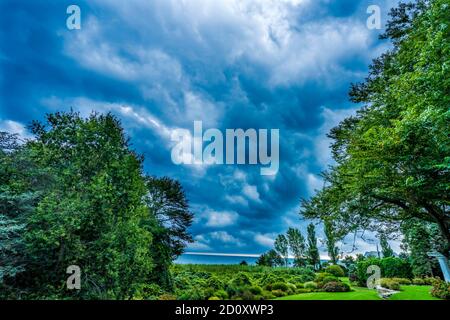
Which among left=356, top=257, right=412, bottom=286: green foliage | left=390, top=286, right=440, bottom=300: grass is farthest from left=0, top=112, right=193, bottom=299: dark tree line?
left=356, top=257, right=412, bottom=286: green foliage

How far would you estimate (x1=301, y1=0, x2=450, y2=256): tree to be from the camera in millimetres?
7641

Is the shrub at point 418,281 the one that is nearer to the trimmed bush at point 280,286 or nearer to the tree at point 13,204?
the trimmed bush at point 280,286

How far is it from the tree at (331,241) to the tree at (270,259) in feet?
9.13

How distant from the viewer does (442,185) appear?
A: 8.02 meters

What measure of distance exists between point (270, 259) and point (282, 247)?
3.44 ft

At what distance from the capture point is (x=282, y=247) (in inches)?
591

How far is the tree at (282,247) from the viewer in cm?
1466

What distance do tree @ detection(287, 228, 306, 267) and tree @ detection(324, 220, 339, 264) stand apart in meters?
1.53

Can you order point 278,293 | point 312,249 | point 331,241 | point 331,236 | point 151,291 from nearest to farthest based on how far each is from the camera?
point 278,293, point 151,291, point 331,236, point 331,241, point 312,249

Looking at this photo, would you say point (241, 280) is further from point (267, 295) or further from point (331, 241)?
point (331, 241)

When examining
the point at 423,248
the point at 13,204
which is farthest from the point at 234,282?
the point at 423,248

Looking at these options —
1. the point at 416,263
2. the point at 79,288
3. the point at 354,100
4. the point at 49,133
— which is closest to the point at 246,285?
the point at 79,288

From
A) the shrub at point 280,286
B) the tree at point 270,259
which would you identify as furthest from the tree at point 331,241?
the shrub at point 280,286

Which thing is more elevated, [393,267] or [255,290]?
[393,267]
